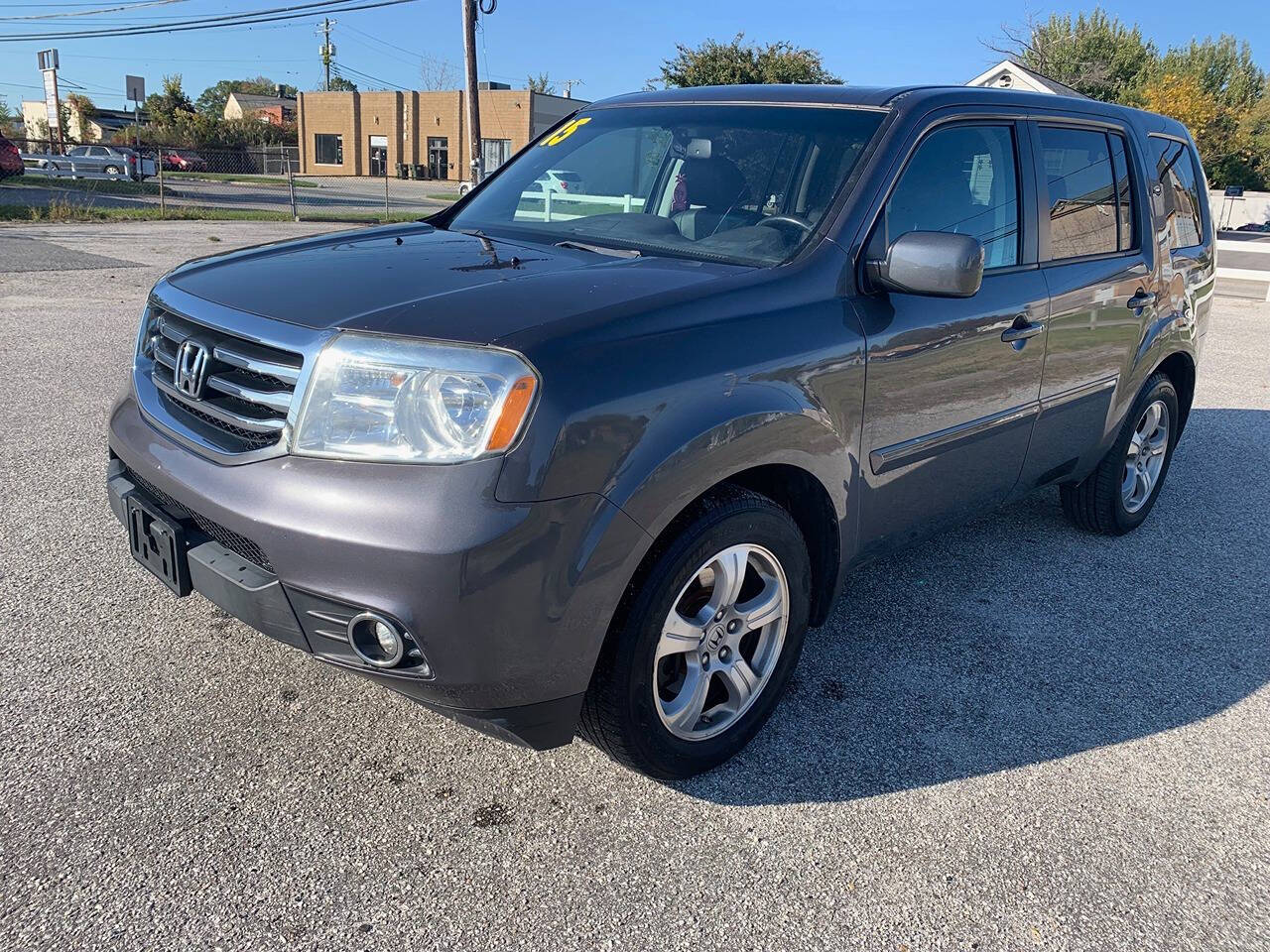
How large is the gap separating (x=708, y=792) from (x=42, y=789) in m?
1.71

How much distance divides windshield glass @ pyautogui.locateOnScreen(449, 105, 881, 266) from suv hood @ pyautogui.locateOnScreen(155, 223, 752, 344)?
9.1 inches

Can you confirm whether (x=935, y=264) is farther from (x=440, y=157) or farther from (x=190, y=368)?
(x=440, y=157)

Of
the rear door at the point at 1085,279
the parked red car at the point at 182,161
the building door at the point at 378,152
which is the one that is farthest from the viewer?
the building door at the point at 378,152

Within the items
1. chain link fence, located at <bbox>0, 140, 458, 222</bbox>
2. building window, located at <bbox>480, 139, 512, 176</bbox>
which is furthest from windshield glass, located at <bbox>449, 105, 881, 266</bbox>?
building window, located at <bbox>480, 139, 512, 176</bbox>

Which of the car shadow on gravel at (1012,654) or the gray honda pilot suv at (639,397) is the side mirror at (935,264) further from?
the car shadow on gravel at (1012,654)

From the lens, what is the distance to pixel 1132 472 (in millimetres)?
4812

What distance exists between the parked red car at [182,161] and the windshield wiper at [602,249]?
50.9m

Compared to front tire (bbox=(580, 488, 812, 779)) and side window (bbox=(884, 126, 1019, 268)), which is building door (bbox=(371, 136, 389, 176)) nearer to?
side window (bbox=(884, 126, 1019, 268))

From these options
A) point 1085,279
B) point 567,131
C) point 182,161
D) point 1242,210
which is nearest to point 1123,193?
point 1085,279

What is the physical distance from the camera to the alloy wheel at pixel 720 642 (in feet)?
8.55

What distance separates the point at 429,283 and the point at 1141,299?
322 centimetres

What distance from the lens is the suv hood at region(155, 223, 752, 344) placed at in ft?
7.55

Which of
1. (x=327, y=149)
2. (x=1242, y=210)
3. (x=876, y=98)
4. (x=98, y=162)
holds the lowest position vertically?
(x=1242, y=210)

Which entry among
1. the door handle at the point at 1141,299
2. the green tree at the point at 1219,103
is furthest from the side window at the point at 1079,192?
the green tree at the point at 1219,103
